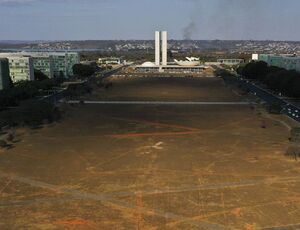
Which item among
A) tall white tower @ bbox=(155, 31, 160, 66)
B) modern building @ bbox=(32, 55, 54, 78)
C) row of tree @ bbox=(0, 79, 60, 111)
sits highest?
tall white tower @ bbox=(155, 31, 160, 66)

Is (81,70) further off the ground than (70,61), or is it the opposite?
(70,61)

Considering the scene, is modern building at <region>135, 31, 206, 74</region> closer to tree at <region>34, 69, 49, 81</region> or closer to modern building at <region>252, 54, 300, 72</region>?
modern building at <region>252, 54, 300, 72</region>

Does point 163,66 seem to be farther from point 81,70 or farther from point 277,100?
point 277,100

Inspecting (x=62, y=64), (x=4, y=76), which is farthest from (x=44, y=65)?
(x=4, y=76)

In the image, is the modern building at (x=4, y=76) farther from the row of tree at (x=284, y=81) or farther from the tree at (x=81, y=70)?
the row of tree at (x=284, y=81)

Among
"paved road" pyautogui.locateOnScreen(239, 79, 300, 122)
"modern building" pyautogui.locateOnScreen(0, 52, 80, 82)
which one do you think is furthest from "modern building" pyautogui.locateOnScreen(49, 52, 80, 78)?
"paved road" pyautogui.locateOnScreen(239, 79, 300, 122)

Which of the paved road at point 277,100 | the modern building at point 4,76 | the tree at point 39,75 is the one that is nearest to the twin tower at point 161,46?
the paved road at point 277,100

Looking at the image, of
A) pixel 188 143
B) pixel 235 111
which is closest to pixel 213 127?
pixel 188 143

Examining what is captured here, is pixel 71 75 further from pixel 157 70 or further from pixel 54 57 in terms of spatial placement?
pixel 157 70

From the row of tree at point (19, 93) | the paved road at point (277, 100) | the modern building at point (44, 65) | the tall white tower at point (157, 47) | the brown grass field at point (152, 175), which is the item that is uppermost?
the tall white tower at point (157, 47)
